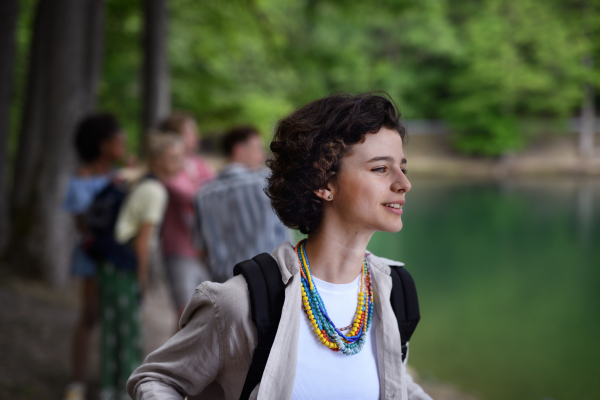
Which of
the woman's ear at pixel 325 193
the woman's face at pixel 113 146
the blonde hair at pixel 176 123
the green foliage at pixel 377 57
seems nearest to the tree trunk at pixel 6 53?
the green foliage at pixel 377 57

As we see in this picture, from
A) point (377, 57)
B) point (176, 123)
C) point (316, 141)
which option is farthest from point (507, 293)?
point (377, 57)

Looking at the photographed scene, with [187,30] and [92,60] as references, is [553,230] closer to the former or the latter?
[187,30]

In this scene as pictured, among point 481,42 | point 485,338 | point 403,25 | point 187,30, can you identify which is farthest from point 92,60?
point 403,25

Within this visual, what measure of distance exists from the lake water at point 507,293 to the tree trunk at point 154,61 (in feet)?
15.4

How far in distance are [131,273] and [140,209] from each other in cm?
41

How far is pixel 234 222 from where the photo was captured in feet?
10.3

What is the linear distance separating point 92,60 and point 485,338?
685cm

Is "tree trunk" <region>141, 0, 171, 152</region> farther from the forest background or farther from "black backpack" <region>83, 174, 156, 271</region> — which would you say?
"black backpack" <region>83, 174, 156, 271</region>

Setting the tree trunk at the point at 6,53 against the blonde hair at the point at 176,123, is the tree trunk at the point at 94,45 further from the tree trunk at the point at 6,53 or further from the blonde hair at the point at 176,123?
the blonde hair at the point at 176,123

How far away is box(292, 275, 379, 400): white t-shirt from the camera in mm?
1366

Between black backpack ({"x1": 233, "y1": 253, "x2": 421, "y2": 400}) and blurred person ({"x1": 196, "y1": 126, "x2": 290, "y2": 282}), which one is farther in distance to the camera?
blurred person ({"x1": 196, "y1": 126, "x2": 290, "y2": 282})

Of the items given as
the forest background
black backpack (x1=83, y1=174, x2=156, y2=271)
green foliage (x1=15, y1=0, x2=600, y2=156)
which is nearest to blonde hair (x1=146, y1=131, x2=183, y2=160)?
black backpack (x1=83, y1=174, x2=156, y2=271)

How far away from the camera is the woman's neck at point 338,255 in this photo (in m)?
1.48

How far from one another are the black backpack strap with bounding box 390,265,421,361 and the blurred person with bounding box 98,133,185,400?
6.84 ft
